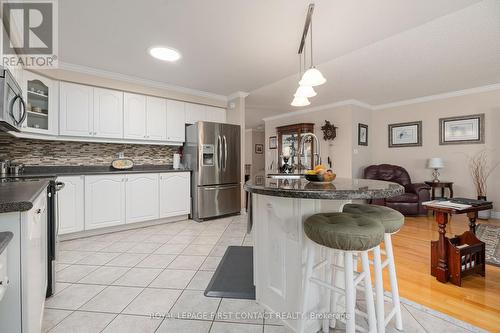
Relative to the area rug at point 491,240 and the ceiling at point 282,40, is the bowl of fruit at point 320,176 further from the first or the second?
the area rug at point 491,240

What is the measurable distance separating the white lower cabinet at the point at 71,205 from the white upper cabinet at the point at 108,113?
2.47 feet

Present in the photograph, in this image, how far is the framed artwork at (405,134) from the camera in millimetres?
4789

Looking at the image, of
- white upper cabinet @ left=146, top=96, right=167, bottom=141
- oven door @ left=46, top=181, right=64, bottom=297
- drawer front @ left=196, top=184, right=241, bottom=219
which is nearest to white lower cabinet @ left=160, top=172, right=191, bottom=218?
drawer front @ left=196, top=184, right=241, bottom=219

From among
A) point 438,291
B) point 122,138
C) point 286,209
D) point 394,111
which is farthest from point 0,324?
point 394,111

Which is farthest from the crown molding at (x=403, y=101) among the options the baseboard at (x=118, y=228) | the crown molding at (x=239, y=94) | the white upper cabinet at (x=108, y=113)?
the baseboard at (x=118, y=228)

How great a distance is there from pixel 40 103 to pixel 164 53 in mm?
1670

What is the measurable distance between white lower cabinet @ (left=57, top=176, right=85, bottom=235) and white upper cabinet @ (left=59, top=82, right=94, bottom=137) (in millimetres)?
681

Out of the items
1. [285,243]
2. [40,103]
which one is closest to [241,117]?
[40,103]

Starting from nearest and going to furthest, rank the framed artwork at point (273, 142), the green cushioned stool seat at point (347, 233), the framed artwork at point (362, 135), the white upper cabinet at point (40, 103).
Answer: the green cushioned stool seat at point (347, 233) → the white upper cabinet at point (40, 103) → the framed artwork at point (362, 135) → the framed artwork at point (273, 142)

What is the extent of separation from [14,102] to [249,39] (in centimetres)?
214

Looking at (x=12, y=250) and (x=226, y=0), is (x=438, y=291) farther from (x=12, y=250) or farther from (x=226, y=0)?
(x=226, y=0)

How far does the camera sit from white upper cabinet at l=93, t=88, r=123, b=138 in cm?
320

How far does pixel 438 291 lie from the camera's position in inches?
68.2

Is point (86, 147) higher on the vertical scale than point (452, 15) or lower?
lower
